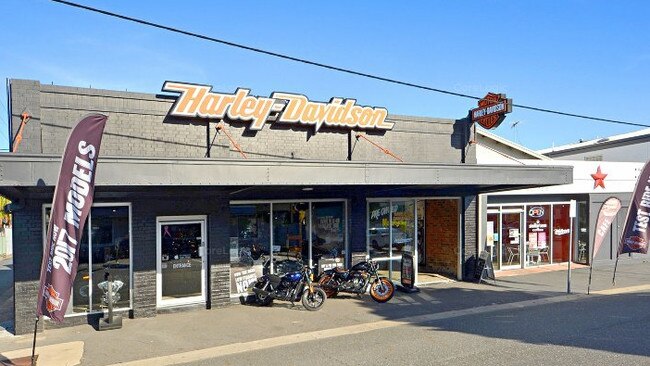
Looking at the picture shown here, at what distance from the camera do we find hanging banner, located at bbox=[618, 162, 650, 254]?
45.1 ft

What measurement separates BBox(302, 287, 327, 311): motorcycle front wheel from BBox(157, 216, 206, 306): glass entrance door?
7.71 ft

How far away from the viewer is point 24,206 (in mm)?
9562

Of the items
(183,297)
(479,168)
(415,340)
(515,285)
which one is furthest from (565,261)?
(183,297)

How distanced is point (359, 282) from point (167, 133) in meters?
5.77

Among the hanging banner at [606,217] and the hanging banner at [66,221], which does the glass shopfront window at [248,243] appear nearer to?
the hanging banner at [66,221]

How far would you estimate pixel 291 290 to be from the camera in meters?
11.4

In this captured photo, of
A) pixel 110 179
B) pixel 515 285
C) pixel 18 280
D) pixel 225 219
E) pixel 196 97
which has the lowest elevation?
pixel 515 285

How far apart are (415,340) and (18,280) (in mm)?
7514

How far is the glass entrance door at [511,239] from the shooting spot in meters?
17.6

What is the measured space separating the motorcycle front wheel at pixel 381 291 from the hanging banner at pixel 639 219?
699 cm

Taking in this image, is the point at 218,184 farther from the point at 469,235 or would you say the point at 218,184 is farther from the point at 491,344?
the point at 469,235

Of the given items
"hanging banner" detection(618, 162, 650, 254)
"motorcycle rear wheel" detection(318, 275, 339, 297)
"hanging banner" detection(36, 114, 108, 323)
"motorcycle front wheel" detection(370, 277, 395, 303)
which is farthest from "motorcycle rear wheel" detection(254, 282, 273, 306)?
"hanging banner" detection(618, 162, 650, 254)

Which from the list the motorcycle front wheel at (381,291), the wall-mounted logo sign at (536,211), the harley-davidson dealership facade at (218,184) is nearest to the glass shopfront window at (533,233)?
the wall-mounted logo sign at (536,211)

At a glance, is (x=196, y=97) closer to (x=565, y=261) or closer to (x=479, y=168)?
(x=479, y=168)
